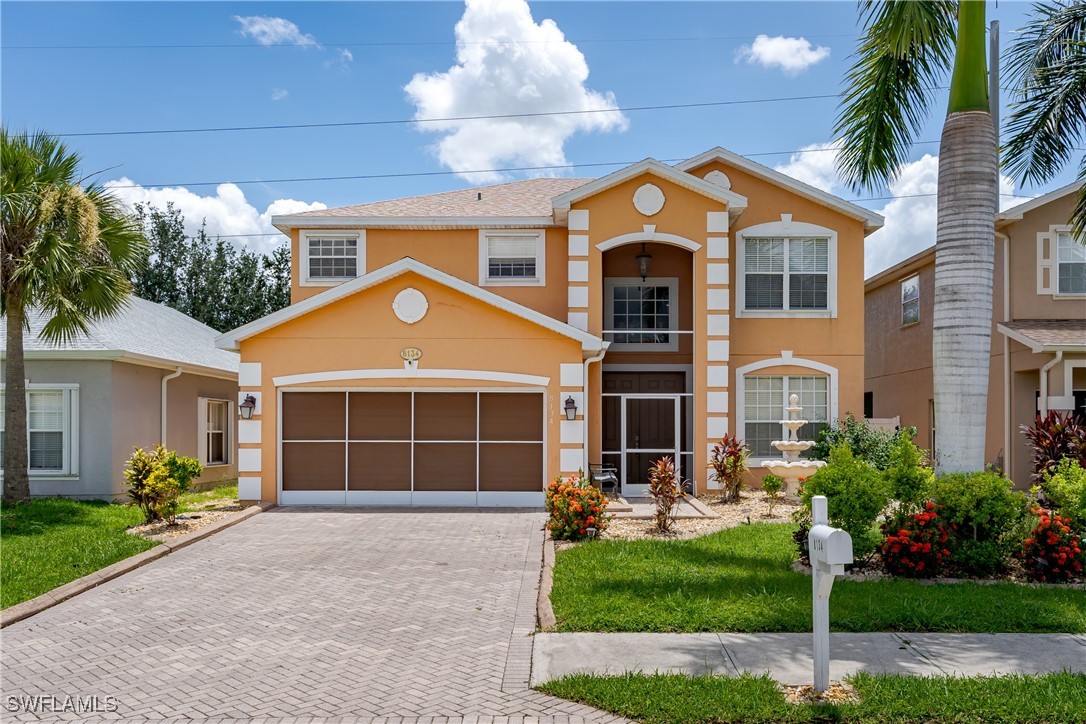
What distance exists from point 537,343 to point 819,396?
7.33 metres

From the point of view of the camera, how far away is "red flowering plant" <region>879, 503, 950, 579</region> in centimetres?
964

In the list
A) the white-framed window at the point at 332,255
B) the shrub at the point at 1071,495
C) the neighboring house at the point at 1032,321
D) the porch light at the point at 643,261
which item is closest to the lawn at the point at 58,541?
the white-framed window at the point at 332,255

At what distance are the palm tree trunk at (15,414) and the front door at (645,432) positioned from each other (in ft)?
39.5

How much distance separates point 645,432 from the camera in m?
18.7

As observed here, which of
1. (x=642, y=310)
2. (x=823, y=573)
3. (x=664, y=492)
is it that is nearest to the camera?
(x=823, y=573)

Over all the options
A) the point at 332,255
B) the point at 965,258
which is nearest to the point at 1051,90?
the point at 965,258

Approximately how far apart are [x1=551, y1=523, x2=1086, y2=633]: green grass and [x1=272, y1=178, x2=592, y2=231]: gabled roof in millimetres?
9963

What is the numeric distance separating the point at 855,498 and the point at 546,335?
7.42 meters

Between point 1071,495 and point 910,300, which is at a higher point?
point 910,300

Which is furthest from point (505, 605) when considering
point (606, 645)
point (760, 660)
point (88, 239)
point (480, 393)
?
point (88, 239)

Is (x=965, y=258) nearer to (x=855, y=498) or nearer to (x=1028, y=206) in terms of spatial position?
(x=855, y=498)

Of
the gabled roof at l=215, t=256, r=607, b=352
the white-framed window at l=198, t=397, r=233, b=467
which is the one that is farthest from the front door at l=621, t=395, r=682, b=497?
the white-framed window at l=198, t=397, r=233, b=467

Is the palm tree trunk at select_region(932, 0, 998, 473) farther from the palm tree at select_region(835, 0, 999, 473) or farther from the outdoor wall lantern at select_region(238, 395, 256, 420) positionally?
the outdoor wall lantern at select_region(238, 395, 256, 420)

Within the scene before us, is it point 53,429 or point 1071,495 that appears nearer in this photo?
point 1071,495
